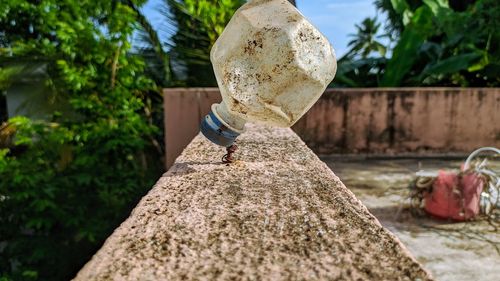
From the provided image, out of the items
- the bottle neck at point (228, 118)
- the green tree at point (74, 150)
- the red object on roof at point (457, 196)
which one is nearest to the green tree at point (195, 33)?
the green tree at point (74, 150)

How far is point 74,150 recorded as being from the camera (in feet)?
19.9

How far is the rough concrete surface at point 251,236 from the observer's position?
84 centimetres

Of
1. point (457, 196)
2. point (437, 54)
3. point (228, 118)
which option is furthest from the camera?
point (437, 54)

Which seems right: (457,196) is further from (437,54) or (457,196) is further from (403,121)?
(437,54)

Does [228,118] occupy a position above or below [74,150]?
above

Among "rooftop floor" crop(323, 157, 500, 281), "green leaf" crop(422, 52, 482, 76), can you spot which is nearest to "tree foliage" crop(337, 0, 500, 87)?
"green leaf" crop(422, 52, 482, 76)

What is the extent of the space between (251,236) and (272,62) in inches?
19.4

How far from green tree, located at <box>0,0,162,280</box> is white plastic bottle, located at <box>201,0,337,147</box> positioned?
4.44 m

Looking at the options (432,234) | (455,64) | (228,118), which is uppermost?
(455,64)

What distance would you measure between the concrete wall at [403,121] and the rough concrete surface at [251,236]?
4.77m

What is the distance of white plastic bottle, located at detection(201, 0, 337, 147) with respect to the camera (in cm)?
127

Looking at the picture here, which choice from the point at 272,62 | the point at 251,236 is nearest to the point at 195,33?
the point at 272,62

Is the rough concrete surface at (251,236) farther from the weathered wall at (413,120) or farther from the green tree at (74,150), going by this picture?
the weathered wall at (413,120)

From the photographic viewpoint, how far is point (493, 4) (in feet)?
28.6
